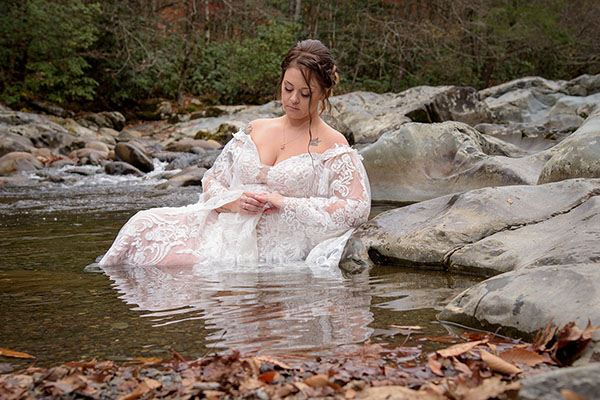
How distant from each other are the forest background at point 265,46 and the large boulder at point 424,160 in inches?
571

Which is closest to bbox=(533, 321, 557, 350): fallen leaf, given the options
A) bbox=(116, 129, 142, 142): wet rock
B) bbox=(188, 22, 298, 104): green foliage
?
bbox=(116, 129, 142, 142): wet rock

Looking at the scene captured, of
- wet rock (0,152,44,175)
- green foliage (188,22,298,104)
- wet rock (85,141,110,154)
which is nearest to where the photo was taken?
wet rock (0,152,44,175)

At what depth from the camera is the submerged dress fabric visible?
461 cm

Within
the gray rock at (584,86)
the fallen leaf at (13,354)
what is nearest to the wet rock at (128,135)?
the gray rock at (584,86)

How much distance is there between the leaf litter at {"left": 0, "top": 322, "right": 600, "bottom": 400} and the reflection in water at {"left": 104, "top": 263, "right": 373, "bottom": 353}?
1.08 ft

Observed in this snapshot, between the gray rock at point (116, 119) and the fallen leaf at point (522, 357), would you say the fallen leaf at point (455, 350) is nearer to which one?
the fallen leaf at point (522, 357)

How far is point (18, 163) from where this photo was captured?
12.7 meters

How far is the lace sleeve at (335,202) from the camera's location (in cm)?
459

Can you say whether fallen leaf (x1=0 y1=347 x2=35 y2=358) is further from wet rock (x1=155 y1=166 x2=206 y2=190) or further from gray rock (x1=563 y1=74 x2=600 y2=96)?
gray rock (x1=563 y1=74 x2=600 y2=96)

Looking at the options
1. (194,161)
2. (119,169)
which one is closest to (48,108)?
(194,161)

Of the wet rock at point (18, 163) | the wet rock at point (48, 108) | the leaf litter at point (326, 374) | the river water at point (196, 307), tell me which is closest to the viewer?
the leaf litter at point (326, 374)

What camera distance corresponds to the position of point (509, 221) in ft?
14.0

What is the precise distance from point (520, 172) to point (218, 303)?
14.3 feet

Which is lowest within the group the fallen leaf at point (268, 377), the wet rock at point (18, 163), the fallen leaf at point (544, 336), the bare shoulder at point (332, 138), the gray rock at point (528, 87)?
the fallen leaf at point (268, 377)
